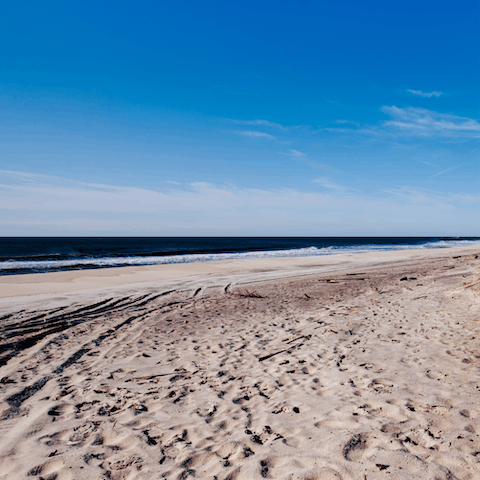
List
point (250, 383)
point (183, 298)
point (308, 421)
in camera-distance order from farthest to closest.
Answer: point (183, 298) < point (250, 383) < point (308, 421)

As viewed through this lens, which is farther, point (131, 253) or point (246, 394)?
point (131, 253)

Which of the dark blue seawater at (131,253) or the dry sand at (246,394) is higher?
the dark blue seawater at (131,253)

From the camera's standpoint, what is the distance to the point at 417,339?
598 cm

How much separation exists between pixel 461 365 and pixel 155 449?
14.7 ft

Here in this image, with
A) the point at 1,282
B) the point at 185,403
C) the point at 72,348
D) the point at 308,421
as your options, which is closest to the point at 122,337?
the point at 72,348

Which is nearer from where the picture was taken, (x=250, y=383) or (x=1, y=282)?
(x=250, y=383)

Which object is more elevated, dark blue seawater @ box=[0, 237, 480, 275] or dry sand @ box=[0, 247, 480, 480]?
dark blue seawater @ box=[0, 237, 480, 275]

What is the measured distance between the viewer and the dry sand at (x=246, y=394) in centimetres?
297

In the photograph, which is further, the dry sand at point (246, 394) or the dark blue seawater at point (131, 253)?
the dark blue seawater at point (131, 253)

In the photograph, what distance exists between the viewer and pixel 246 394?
14.0 ft

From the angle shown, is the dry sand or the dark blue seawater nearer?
the dry sand

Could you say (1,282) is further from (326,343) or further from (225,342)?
(326,343)

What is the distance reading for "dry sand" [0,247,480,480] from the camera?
2.97 metres

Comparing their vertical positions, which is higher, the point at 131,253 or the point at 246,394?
the point at 131,253
